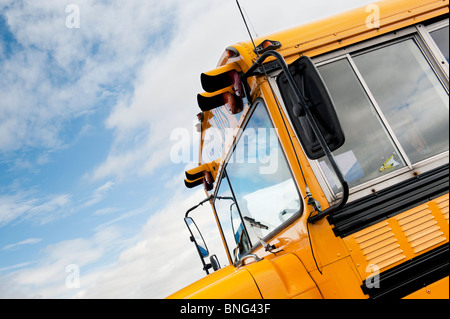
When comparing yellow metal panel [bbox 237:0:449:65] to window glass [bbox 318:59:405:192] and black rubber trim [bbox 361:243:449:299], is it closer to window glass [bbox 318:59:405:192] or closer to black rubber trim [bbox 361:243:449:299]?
window glass [bbox 318:59:405:192]

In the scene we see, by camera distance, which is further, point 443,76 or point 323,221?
point 443,76

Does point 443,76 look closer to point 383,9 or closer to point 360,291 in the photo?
point 383,9

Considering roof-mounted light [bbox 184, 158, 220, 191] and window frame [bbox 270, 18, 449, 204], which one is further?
roof-mounted light [bbox 184, 158, 220, 191]

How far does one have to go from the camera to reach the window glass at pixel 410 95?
179 cm

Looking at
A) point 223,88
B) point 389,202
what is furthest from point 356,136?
point 223,88

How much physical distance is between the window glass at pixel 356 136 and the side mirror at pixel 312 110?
1.14 feet

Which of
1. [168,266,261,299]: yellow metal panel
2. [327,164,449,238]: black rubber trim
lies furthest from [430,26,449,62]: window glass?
[168,266,261,299]: yellow metal panel

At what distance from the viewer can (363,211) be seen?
1648mm

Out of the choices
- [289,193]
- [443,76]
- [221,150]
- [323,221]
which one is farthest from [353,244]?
[221,150]

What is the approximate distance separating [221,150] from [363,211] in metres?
1.40

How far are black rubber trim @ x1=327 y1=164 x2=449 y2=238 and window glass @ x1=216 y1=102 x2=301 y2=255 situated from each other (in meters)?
0.26

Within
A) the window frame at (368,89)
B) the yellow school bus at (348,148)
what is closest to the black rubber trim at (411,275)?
the yellow school bus at (348,148)

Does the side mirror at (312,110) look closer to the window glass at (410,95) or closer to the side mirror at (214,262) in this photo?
the window glass at (410,95)

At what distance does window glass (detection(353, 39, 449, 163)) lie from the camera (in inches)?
70.4
